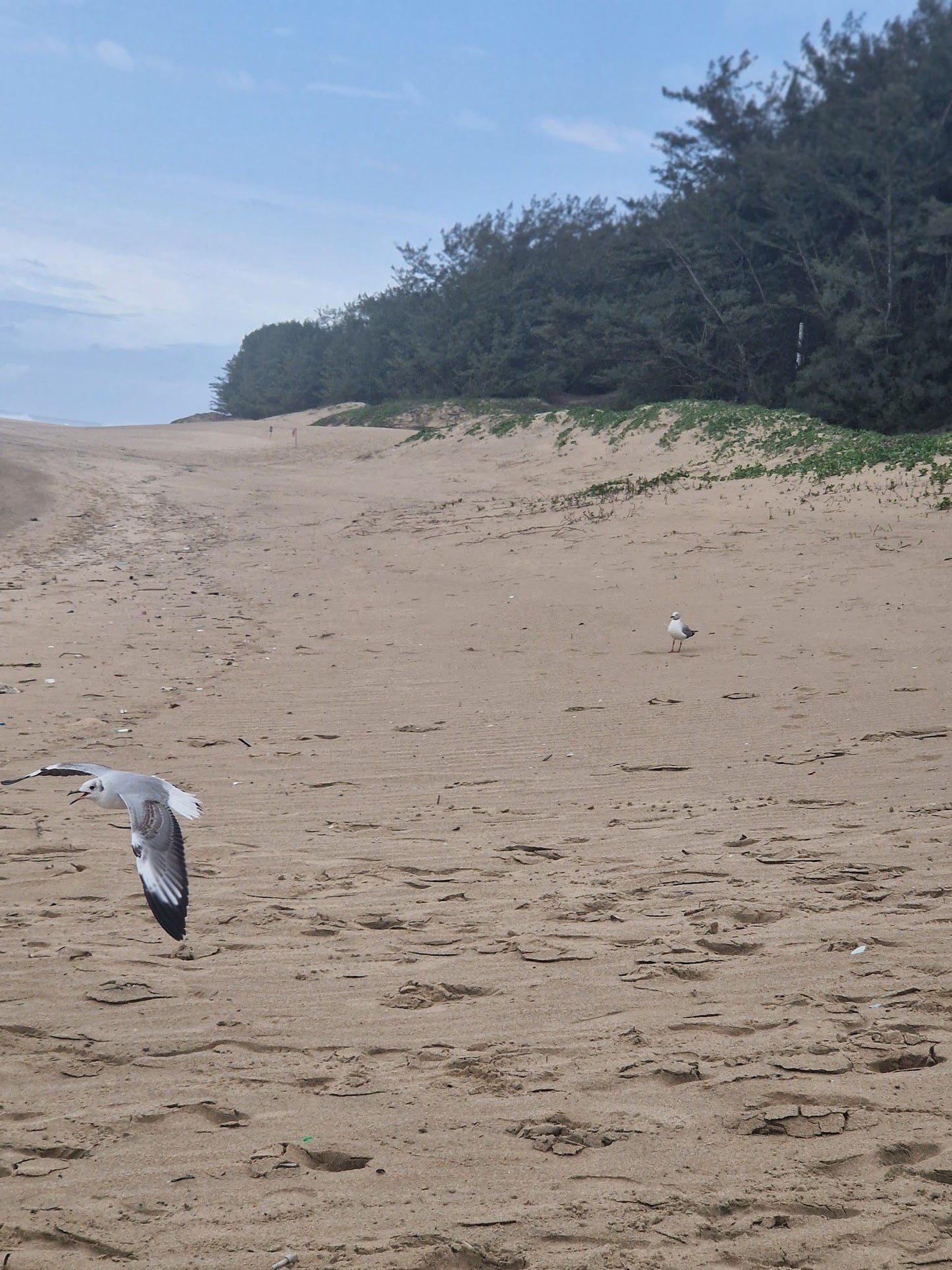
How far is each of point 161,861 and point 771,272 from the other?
27.2m

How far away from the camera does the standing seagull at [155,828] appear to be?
11.8 feet

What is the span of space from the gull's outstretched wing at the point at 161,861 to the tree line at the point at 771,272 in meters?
22.9

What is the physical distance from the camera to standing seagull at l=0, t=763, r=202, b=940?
11.8ft

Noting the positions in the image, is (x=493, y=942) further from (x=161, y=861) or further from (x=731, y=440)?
(x=731, y=440)

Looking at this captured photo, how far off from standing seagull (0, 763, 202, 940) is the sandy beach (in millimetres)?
410

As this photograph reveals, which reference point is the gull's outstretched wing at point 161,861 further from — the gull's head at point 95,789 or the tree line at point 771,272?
the tree line at point 771,272

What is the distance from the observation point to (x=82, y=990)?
150 inches

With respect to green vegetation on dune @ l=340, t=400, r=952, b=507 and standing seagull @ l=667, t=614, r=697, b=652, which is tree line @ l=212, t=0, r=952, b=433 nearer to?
green vegetation on dune @ l=340, t=400, r=952, b=507

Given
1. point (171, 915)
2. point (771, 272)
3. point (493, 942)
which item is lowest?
point (493, 942)

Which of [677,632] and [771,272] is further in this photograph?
[771,272]

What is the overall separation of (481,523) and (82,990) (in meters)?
12.9

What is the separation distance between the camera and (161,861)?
12.7ft

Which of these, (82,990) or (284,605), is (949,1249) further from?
(284,605)

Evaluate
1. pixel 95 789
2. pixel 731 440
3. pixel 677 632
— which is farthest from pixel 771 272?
pixel 95 789
